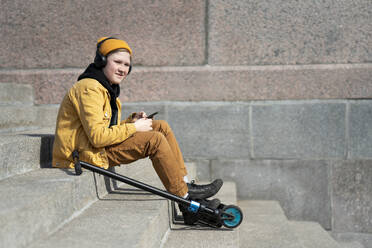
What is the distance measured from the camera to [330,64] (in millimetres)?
4348

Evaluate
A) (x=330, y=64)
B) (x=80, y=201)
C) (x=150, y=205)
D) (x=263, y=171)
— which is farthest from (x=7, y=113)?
(x=330, y=64)

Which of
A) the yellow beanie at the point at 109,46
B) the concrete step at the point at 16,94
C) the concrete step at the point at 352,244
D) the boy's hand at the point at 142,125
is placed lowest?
the concrete step at the point at 352,244

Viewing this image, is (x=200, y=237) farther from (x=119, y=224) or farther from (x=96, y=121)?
(x=96, y=121)

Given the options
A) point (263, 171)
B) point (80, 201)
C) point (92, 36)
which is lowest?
point (263, 171)

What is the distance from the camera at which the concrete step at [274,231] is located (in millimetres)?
3012

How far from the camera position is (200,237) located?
2.58 m

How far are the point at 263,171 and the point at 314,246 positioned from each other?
115 centimetres

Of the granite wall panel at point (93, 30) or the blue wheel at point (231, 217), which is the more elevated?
the granite wall panel at point (93, 30)

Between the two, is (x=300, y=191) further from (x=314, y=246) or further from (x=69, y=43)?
(x=69, y=43)

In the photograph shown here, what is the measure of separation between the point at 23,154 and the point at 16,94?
1637 mm

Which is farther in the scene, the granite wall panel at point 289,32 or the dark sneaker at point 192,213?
the granite wall panel at point 289,32

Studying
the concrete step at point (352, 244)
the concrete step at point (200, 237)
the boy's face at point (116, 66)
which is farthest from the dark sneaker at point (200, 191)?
the concrete step at point (352, 244)

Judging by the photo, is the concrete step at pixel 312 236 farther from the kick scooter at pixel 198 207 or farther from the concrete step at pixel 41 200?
the concrete step at pixel 41 200

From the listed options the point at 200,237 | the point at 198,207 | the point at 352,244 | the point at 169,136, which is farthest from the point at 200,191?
the point at 352,244
